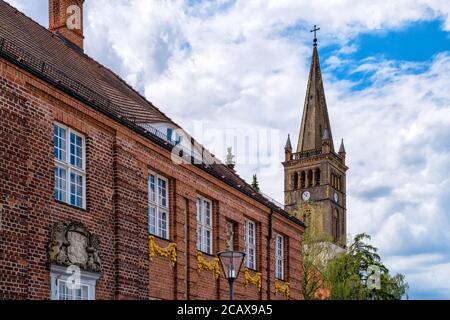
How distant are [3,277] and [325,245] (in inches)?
1760

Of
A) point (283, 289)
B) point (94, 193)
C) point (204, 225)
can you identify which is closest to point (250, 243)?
point (283, 289)

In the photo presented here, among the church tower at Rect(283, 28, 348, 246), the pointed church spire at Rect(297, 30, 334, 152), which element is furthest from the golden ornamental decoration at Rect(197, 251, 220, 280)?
the pointed church spire at Rect(297, 30, 334, 152)

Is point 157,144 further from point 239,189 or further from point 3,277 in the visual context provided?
point 3,277

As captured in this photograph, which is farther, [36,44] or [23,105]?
[36,44]

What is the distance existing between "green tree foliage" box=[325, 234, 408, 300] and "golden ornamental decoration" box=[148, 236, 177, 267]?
1104 inches

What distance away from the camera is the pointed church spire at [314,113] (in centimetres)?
12175

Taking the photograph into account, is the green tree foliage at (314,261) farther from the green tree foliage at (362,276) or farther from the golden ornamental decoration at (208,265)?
the golden ornamental decoration at (208,265)

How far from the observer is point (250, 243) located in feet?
98.7

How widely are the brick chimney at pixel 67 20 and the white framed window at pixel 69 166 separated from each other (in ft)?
35.1
